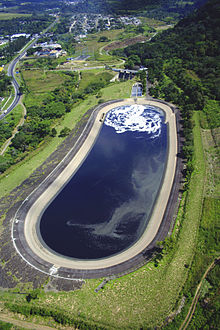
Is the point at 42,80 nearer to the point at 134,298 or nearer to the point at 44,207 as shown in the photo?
the point at 44,207

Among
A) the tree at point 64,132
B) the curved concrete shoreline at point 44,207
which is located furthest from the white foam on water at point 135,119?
the tree at point 64,132

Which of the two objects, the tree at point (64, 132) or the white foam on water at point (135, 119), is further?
the white foam on water at point (135, 119)

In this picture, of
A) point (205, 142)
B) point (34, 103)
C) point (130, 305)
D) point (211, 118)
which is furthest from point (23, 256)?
point (34, 103)

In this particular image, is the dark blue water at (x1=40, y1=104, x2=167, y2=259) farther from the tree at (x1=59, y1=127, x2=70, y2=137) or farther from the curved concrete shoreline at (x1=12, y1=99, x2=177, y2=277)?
the tree at (x1=59, y1=127, x2=70, y2=137)

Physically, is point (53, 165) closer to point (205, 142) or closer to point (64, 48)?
point (205, 142)

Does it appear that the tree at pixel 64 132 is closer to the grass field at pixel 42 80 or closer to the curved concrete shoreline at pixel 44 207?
the curved concrete shoreline at pixel 44 207

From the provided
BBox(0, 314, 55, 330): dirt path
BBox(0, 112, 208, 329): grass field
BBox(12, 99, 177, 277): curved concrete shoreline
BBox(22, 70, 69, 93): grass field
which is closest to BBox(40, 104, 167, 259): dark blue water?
Answer: BBox(12, 99, 177, 277): curved concrete shoreline
